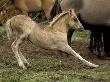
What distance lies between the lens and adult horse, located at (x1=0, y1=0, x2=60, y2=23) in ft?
42.8

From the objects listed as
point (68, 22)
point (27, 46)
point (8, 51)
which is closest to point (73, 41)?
point (27, 46)

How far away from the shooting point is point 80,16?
10289 mm

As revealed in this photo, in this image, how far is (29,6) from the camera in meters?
13.2

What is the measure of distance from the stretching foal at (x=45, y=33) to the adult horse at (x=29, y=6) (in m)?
4.20

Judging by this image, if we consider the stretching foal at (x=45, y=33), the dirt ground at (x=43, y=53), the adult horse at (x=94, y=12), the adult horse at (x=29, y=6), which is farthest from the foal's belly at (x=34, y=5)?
the stretching foal at (x=45, y=33)

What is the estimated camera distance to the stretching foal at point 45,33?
344 inches

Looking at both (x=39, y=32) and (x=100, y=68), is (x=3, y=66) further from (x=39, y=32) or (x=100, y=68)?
(x=100, y=68)

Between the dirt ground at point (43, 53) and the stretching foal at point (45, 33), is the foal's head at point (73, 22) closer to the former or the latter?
the stretching foal at point (45, 33)

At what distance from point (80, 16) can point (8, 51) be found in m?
2.14

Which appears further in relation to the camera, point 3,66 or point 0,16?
point 0,16

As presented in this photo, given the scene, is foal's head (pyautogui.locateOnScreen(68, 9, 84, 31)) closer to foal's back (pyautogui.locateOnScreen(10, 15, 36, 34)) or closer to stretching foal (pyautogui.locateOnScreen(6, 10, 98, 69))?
stretching foal (pyautogui.locateOnScreen(6, 10, 98, 69))

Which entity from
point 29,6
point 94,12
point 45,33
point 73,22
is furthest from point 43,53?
point 29,6

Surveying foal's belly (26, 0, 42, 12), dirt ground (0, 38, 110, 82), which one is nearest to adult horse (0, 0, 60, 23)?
foal's belly (26, 0, 42, 12)

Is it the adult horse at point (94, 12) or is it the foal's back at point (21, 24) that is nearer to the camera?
the foal's back at point (21, 24)
